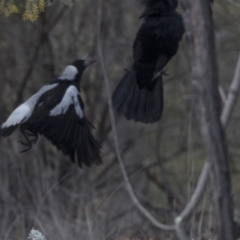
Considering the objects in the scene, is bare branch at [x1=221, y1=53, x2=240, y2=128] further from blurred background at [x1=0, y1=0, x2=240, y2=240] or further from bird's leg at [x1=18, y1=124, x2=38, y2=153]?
blurred background at [x1=0, y1=0, x2=240, y2=240]

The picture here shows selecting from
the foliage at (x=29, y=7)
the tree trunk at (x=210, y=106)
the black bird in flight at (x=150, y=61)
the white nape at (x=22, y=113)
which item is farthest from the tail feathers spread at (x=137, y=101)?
the tree trunk at (x=210, y=106)

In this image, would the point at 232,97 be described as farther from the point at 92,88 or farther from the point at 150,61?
the point at 92,88

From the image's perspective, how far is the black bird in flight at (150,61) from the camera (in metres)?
4.52

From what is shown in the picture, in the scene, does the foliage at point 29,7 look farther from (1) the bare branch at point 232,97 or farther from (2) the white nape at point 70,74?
(2) the white nape at point 70,74

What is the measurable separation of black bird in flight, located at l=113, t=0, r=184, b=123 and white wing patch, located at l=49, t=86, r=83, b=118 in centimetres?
46

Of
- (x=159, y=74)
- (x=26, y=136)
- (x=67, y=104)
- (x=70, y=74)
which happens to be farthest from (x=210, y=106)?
(x=70, y=74)

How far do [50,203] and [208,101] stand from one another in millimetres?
5057

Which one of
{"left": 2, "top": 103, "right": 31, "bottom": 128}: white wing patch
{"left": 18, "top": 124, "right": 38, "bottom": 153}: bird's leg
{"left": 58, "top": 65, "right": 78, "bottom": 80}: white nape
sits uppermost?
{"left": 58, "top": 65, "right": 78, "bottom": 80}: white nape

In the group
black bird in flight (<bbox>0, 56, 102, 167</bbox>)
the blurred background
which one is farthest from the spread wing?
the blurred background

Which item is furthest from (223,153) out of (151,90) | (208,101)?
(151,90)

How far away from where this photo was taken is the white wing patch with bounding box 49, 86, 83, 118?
5184mm

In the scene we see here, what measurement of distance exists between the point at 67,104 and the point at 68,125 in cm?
15

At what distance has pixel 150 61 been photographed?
473 cm

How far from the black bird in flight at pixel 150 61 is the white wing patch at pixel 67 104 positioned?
0.46m
